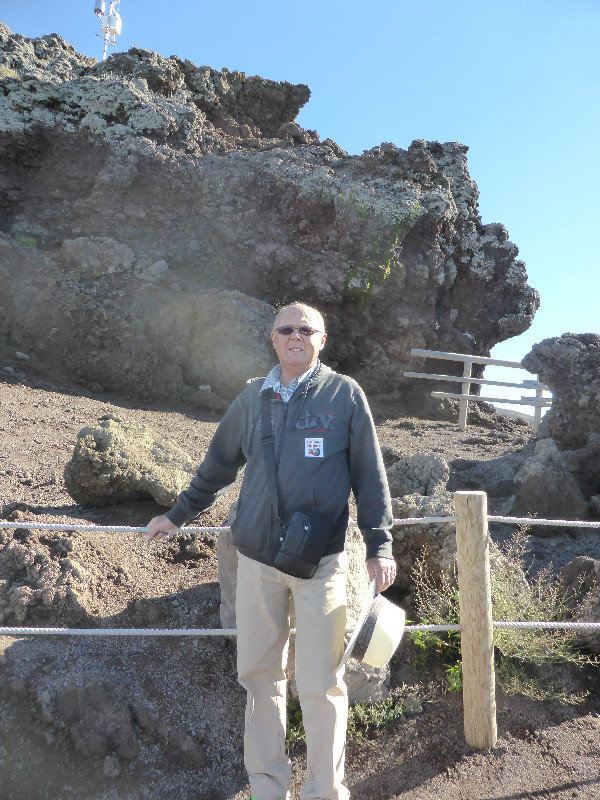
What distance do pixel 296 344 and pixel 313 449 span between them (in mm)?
436

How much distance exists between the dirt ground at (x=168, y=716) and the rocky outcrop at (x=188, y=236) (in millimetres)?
5095

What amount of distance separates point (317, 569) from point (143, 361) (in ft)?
23.1

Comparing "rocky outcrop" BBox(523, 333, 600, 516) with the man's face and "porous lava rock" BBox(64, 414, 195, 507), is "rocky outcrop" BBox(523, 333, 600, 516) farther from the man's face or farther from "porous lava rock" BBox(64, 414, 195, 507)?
the man's face

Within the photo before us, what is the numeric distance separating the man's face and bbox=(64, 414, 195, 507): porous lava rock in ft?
7.35

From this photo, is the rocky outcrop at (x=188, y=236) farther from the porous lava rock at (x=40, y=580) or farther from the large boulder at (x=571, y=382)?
the porous lava rock at (x=40, y=580)

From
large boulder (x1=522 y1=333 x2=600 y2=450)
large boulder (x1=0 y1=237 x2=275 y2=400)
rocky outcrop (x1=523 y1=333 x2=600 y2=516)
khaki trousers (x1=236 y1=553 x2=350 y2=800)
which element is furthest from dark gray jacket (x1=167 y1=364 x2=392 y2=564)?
large boulder (x1=0 y1=237 x2=275 y2=400)

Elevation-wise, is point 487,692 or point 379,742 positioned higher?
point 487,692

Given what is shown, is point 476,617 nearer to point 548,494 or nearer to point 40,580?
point 40,580

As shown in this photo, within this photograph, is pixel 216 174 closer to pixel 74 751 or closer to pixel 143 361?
pixel 143 361

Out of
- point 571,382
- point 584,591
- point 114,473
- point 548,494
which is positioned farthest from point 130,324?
point 584,591

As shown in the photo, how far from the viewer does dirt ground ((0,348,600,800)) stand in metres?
2.62

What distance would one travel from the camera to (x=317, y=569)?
2.21 metres

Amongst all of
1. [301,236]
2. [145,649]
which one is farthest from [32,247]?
[145,649]

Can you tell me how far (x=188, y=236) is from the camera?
10.2 metres
